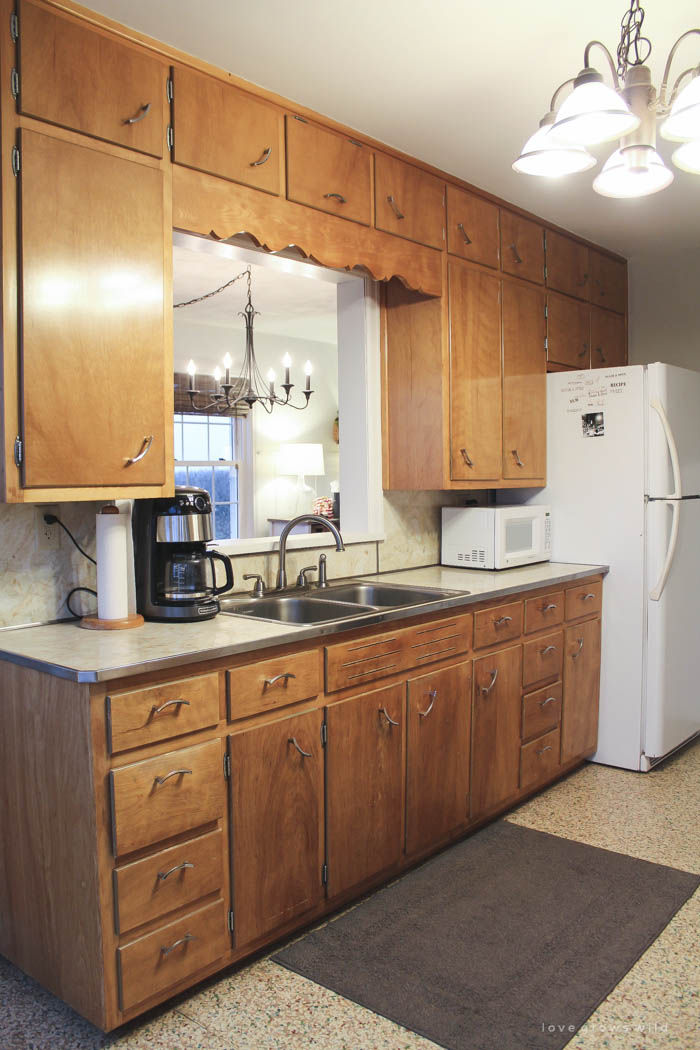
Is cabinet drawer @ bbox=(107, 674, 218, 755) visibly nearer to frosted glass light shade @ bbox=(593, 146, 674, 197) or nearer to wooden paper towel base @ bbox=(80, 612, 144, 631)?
wooden paper towel base @ bbox=(80, 612, 144, 631)

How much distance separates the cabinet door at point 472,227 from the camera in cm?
328

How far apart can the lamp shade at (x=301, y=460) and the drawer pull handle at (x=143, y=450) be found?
4813 millimetres

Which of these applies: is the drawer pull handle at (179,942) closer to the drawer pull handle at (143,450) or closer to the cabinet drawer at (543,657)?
the drawer pull handle at (143,450)

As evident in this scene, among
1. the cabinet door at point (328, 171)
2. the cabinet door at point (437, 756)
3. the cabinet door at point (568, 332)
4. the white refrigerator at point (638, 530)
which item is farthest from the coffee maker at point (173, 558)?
the cabinet door at point (568, 332)

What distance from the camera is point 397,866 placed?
2.56 metres

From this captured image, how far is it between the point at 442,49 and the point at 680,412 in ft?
6.34

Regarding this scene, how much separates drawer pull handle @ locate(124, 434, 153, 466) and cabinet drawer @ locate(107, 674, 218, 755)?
24.2 inches

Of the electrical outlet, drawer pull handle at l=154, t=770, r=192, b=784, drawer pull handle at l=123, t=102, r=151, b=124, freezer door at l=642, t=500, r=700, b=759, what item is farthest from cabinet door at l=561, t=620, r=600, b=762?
drawer pull handle at l=123, t=102, r=151, b=124

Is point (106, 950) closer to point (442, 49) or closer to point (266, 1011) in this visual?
point (266, 1011)

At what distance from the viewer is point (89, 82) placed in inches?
81.2

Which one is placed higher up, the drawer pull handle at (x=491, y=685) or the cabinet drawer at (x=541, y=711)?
the drawer pull handle at (x=491, y=685)

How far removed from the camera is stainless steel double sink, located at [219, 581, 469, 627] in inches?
107

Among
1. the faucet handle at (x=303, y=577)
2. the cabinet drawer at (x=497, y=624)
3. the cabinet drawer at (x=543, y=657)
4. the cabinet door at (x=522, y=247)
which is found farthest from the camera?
the cabinet door at (x=522, y=247)

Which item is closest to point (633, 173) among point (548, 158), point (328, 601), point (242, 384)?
point (548, 158)
